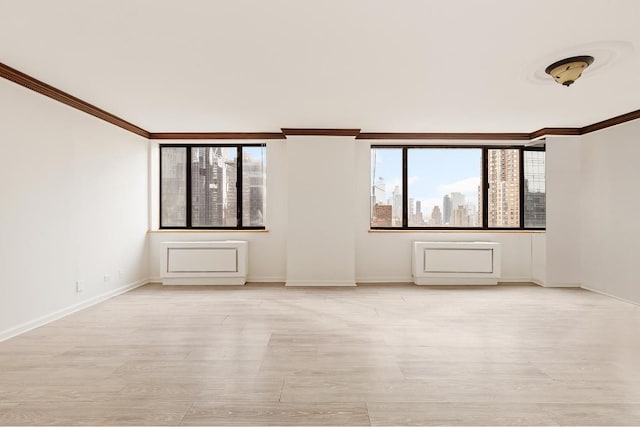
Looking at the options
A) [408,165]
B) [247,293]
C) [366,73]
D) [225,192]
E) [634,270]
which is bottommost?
[247,293]

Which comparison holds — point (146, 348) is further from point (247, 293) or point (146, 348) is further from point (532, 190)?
point (532, 190)

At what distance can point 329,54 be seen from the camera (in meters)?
2.83

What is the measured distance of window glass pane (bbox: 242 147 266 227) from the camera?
237 inches

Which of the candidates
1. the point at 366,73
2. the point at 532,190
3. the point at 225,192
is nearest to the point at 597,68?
the point at 366,73

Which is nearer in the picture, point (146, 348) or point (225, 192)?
point (146, 348)

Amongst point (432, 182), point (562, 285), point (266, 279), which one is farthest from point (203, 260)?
point (562, 285)

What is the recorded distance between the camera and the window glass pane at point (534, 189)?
19.7 feet

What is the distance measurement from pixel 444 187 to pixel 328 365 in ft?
14.4

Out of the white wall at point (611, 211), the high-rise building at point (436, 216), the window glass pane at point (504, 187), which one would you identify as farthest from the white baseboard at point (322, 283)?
the white wall at point (611, 211)

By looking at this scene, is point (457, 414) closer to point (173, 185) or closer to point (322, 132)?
point (322, 132)

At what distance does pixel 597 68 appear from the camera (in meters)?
3.10

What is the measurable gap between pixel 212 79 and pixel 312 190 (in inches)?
A: 95.9

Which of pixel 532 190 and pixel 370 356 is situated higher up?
pixel 532 190

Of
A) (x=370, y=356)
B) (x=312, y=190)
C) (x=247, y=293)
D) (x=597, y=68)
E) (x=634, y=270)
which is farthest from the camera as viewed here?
(x=312, y=190)
